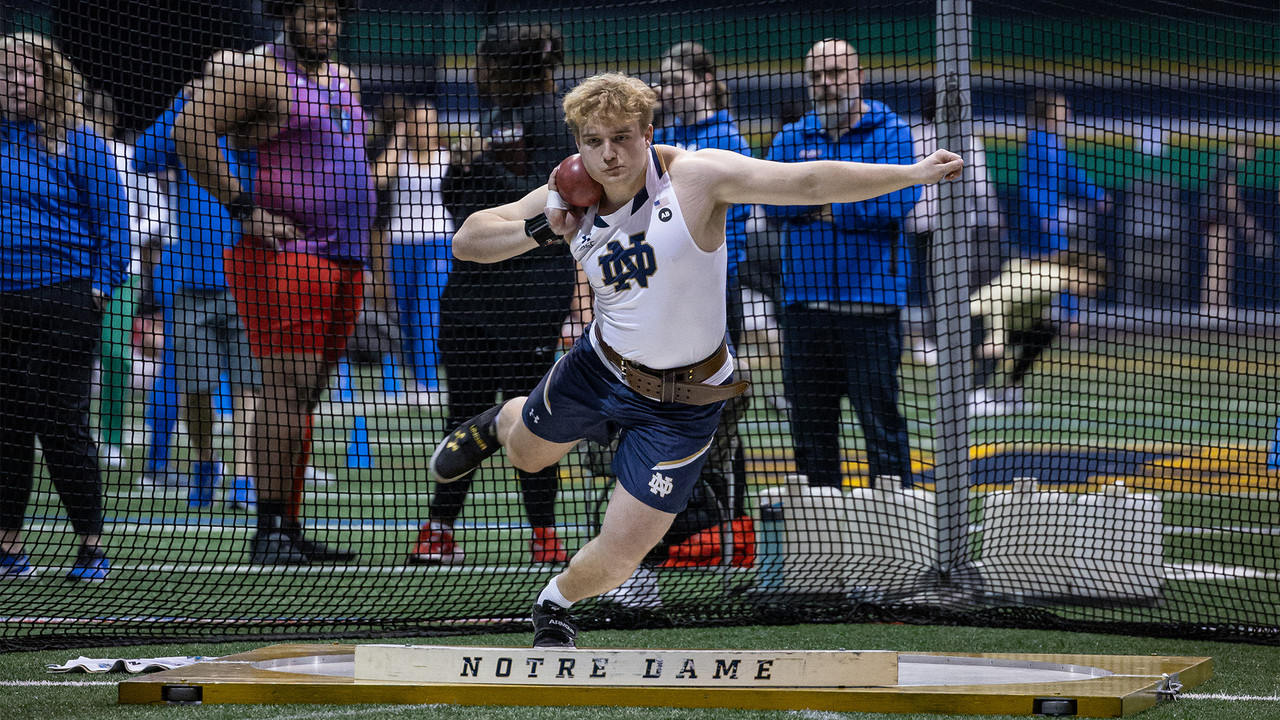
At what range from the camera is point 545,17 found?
987cm

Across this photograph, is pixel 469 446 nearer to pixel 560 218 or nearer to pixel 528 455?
pixel 528 455

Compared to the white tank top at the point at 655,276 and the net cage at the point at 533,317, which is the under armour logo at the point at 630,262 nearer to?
the white tank top at the point at 655,276

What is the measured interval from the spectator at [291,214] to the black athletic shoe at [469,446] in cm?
133

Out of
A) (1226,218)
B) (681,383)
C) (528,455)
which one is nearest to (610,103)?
(681,383)

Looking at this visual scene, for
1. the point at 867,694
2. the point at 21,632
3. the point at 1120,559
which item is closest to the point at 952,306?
the point at 1120,559

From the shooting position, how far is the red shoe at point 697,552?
616 cm

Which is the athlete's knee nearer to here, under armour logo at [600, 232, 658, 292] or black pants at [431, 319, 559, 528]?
under armour logo at [600, 232, 658, 292]

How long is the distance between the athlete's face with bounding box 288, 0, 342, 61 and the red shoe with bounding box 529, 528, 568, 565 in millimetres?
2566

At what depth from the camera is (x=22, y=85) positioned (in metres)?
5.62

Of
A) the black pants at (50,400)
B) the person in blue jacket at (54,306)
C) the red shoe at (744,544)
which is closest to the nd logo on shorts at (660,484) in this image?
the red shoe at (744,544)

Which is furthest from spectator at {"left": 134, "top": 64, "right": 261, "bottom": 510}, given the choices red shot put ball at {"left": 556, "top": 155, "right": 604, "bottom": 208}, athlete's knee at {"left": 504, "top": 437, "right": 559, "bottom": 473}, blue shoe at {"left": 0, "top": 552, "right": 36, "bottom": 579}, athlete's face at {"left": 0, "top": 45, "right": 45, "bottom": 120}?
red shot put ball at {"left": 556, "top": 155, "right": 604, "bottom": 208}

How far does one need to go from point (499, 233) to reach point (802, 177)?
3.29 ft

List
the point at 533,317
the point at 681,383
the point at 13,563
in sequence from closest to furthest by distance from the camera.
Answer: the point at 681,383, the point at 13,563, the point at 533,317

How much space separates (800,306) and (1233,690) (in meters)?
2.82
